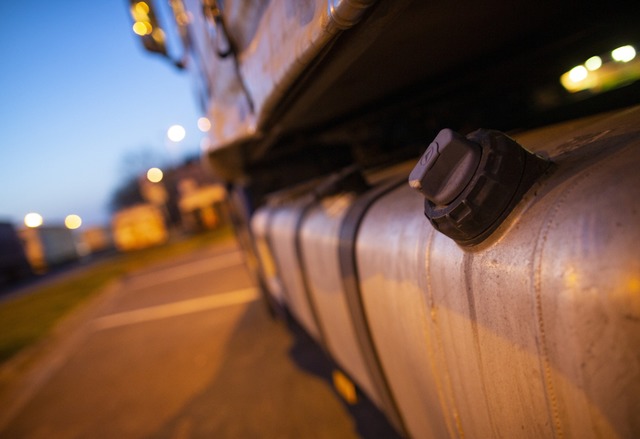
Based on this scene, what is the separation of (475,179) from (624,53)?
206 cm

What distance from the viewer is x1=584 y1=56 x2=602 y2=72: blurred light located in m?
2.18

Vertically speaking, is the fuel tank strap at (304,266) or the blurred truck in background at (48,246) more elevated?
the blurred truck in background at (48,246)

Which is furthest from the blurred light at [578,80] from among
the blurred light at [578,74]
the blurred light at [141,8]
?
the blurred light at [141,8]

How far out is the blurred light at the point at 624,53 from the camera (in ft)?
6.09

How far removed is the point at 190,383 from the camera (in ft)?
13.5

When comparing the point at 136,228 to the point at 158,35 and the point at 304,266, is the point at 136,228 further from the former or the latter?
the point at 304,266

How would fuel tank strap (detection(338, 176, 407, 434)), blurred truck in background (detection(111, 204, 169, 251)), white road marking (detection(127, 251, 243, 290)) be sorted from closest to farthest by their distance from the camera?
fuel tank strap (detection(338, 176, 407, 434)) → white road marking (detection(127, 251, 243, 290)) → blurred truck in background (detection(111, 204, 169, 251))

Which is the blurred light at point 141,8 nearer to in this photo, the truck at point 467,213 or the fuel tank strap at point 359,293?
the truck at point 467,213

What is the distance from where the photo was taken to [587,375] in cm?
57

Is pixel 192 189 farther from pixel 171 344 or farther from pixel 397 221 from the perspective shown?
pixel 397 221

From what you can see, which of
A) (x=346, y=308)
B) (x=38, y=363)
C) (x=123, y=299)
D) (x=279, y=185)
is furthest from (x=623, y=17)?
(x=123, y=299)

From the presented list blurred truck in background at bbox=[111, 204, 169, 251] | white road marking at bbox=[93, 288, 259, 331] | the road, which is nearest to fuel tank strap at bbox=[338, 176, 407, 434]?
the road

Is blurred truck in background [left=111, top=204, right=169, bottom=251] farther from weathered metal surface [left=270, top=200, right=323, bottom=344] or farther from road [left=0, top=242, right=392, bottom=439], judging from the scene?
weathered metal surface [left=270, top=200, right=323, bottom=344]

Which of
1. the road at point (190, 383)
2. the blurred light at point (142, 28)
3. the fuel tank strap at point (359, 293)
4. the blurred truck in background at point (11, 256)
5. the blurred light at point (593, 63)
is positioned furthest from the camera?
the blurred truck in background at point (11, 256)
